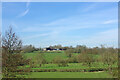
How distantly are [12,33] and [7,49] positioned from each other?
409mm

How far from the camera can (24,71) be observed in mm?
4062

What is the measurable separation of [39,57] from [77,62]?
3516 millimetres

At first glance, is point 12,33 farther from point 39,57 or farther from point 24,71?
point 39,57

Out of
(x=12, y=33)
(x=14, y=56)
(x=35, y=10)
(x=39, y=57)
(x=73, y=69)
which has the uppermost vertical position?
(x=35, y=10)

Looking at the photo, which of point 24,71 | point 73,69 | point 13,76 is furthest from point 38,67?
point 13,76

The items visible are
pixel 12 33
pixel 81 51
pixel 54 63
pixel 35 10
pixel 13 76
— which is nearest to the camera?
pixel 35 10

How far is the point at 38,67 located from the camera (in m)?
10.4

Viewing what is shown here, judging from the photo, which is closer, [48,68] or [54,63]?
[48,68]

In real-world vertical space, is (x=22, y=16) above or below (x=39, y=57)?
above

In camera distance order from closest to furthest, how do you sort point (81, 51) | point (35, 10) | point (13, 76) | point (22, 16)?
point (35, 10), point (22, 16), point (13, 76), point (81, 51)

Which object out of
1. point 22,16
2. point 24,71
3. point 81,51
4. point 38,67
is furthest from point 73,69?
point 22,16

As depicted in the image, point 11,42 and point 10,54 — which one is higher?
point 11,42

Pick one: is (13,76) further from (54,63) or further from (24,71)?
(54,63)

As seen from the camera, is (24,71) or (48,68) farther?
(48,68)
